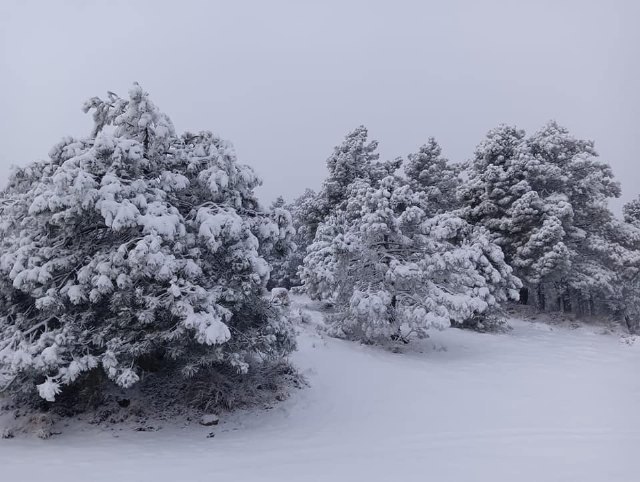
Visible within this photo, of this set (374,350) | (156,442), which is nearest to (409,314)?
(374,350)

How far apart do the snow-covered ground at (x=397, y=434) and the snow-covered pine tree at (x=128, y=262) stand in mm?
1321

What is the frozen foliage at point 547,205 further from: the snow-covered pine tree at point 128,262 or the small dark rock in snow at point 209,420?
the small dark rock in snow at point 209,420

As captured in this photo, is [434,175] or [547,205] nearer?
[547,205]

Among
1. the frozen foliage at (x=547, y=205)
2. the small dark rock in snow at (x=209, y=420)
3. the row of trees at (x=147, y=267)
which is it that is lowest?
the small dark rock in snow at (x=209, y=420)

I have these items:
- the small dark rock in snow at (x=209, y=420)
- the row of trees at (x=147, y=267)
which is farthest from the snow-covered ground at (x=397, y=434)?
the row of trees at (x=147, y=267)

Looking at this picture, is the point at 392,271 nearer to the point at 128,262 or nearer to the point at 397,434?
the point at 397,434

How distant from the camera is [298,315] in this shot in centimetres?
1853

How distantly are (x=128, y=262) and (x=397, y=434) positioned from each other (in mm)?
6168

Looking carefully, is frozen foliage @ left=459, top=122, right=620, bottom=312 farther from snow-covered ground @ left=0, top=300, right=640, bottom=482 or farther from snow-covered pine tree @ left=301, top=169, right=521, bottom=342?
snow-covered ground @ left=0, top=300, right=640, bottom=482

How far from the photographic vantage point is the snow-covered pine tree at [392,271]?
52.3 feet

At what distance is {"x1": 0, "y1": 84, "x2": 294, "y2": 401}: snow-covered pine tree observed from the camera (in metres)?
8.47

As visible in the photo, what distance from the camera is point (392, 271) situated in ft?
53.1

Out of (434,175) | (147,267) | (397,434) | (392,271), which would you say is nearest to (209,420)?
(147,267)

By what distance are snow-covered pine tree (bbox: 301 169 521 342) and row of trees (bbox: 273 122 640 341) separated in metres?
0.05
